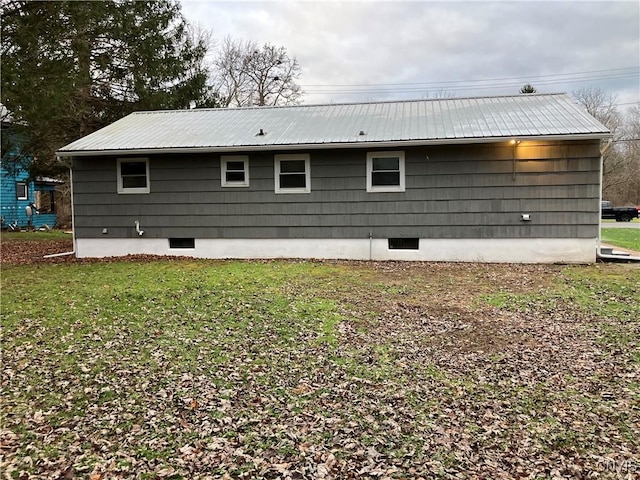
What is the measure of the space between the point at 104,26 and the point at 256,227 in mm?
8390

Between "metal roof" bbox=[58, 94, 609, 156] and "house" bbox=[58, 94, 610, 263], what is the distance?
5cm

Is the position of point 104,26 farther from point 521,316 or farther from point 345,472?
point 345,472

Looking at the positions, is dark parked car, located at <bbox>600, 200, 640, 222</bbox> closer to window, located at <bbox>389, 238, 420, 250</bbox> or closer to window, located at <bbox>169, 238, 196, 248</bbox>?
window, located at <bbox>389, 238, 420, 250</bbox>

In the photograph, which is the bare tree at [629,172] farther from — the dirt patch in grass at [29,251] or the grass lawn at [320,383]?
the dirt patch in grass at [29,251]

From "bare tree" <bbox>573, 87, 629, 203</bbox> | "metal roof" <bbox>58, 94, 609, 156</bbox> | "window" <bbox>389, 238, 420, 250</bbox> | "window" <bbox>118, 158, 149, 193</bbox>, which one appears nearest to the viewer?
"metal roof" <bbox>58, 94, 609, 156</bbox>

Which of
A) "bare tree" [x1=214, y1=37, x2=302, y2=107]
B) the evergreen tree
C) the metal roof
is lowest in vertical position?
the metal roof

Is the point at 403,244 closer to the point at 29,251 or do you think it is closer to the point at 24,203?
the point at 29,251

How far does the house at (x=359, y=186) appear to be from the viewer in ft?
29.6

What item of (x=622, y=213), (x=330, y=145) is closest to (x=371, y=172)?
(x=330, y=145)

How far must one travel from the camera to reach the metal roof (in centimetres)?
911

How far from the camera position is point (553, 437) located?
8.64 ft

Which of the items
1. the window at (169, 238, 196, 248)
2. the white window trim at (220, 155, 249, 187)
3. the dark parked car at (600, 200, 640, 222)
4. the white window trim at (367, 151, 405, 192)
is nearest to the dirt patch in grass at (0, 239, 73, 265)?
the window at (169, 238, 196, 248)

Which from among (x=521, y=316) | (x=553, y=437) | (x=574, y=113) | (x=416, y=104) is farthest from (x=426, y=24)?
(x=553, y=437)

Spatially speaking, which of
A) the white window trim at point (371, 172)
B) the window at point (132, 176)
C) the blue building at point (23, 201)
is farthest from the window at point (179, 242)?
the blue building at point (23, 201)
